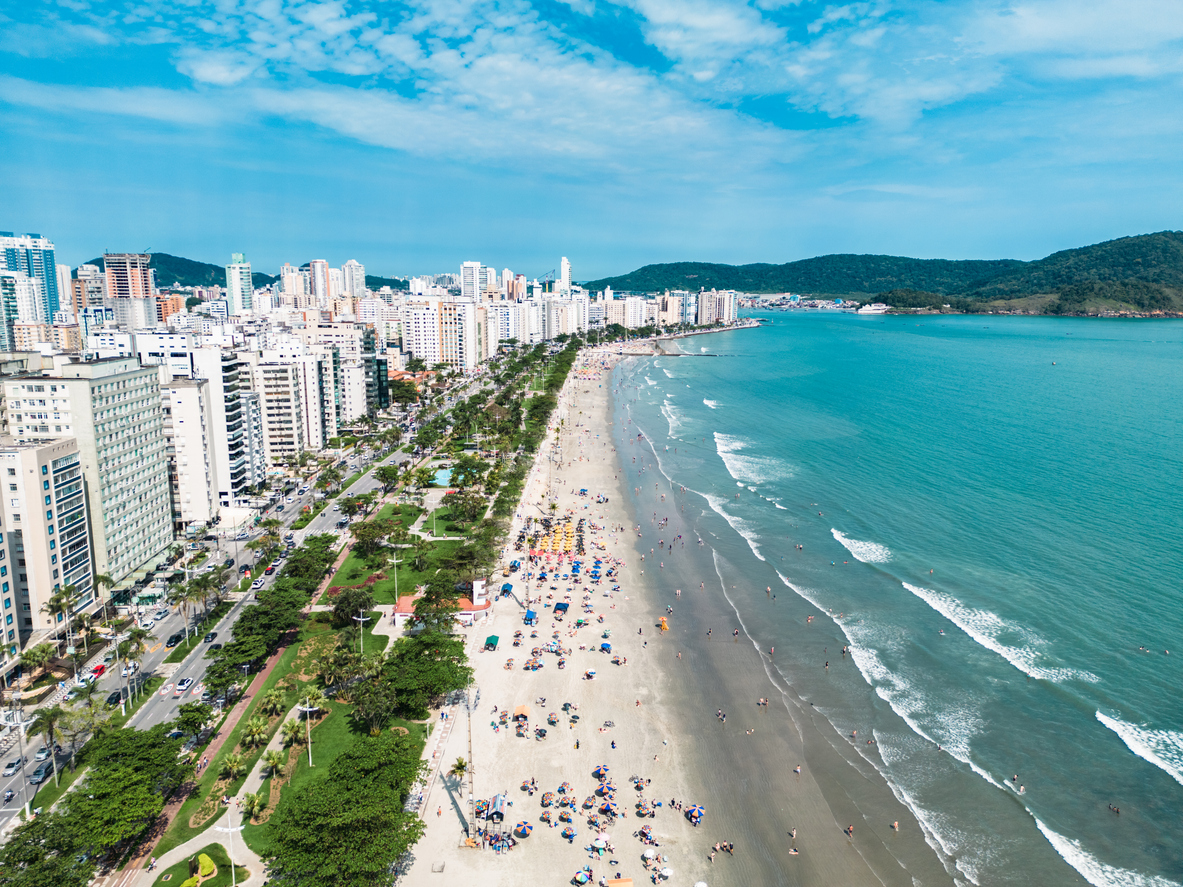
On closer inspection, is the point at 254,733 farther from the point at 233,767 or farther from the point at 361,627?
the point at 361,627

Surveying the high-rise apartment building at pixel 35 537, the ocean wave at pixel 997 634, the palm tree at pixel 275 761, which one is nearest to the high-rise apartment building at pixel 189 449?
the high-rise apartment building at pixel 35 537

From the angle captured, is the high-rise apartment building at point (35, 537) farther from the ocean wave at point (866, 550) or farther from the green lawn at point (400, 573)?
the ocean wave at point (866, 550)

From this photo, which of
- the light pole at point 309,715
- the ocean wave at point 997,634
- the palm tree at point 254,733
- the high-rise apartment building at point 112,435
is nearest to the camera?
the light pole at point 309,715

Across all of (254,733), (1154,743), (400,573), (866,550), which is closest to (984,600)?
(866,550)

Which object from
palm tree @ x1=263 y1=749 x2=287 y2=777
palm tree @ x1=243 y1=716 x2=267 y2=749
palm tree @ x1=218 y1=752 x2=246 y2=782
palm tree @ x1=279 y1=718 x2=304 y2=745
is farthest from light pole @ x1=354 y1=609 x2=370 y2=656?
palm tree @ x1=218 y1=752 x2=246 y2=782

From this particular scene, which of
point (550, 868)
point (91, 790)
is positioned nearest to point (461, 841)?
point (550, 868)

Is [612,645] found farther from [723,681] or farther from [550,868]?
[550,868]
